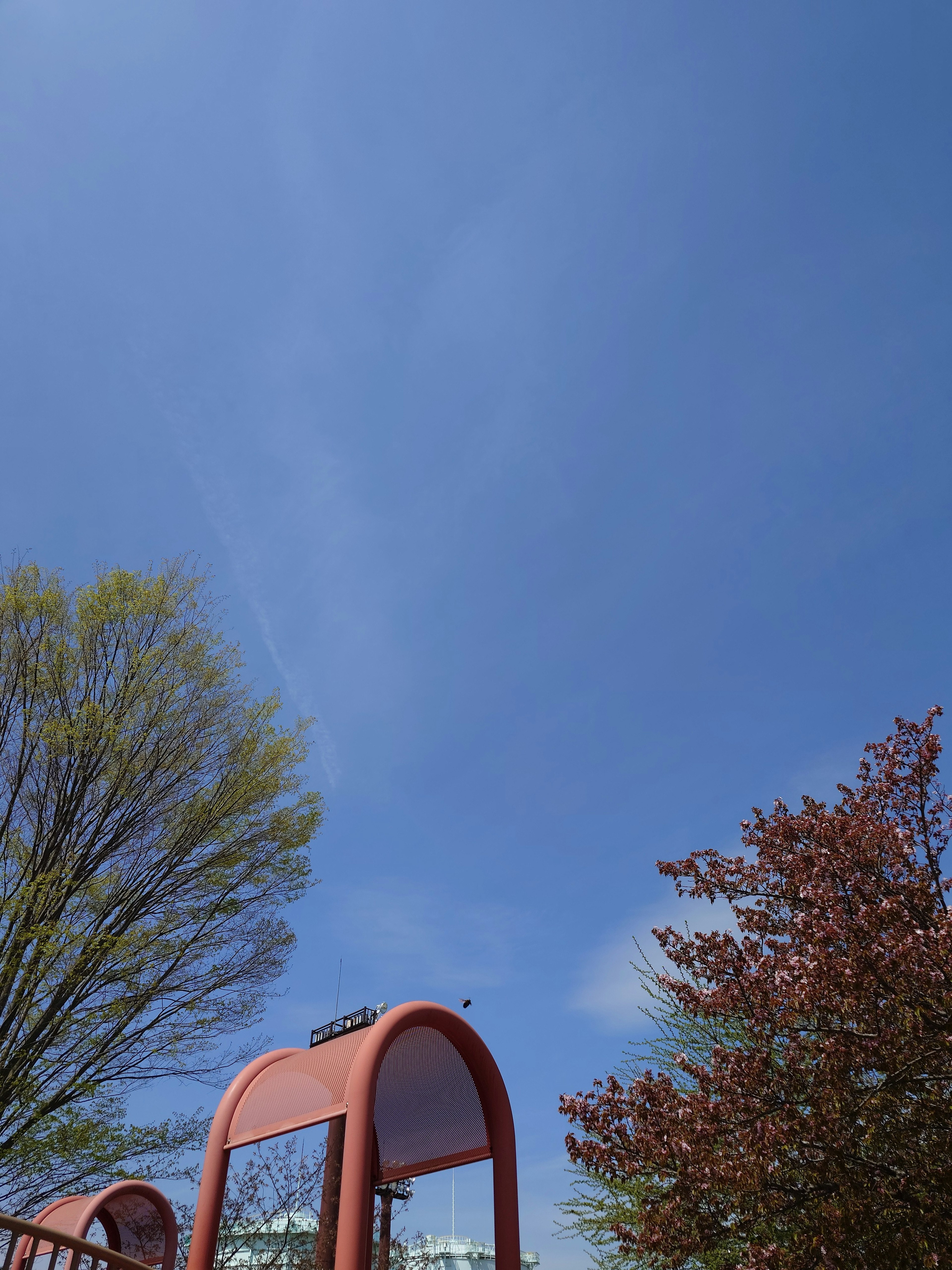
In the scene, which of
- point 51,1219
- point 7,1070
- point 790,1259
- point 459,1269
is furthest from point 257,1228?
point 459,1269

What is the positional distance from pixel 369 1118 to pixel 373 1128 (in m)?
0.31

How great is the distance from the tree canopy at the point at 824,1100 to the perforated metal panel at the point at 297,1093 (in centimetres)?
277

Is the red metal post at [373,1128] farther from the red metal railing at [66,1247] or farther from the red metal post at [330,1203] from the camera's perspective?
the red metal post at [330,1203]

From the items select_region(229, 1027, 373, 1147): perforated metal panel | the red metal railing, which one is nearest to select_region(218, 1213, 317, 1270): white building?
select_region(229, 1027, 373, 1147): perforated metal panel

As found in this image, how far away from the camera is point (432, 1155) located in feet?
28.9

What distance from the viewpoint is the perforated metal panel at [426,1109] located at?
7887mm

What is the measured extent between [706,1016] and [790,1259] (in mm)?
2297

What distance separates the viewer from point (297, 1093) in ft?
24.3

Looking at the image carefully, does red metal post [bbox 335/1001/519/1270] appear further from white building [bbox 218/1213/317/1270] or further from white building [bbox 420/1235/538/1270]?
white building [bbox 420/1235/538/1270]

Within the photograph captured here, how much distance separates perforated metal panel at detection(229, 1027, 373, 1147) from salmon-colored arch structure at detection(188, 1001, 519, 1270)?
0.04ft

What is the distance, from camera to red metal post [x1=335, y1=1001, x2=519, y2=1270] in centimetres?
599

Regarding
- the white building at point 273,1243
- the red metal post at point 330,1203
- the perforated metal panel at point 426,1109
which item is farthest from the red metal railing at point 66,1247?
the white building at point 273,1243

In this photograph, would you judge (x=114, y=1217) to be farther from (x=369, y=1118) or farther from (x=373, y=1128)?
(x=369, y=1118)

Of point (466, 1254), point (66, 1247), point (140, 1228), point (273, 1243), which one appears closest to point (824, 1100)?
point (66, 1247)
